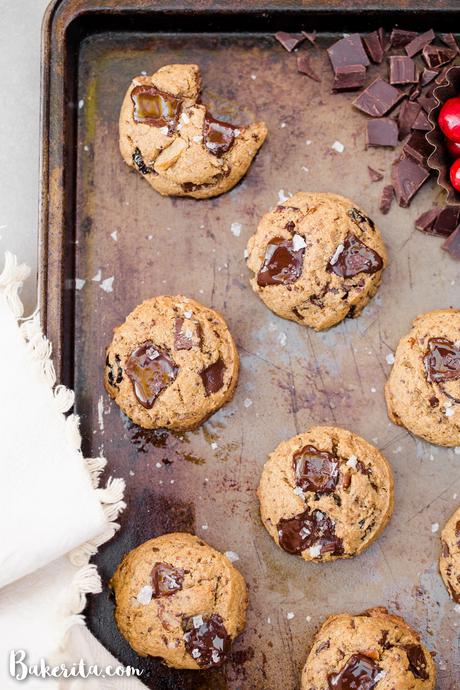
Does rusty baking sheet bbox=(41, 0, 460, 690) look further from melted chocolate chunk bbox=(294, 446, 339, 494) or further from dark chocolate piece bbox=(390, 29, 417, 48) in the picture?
melted chocolate chunk bbox=(294, 446, 339, 494)

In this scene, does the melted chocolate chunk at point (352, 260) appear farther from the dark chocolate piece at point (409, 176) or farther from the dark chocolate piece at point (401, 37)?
the dark chocolate piece at point (401, 37)

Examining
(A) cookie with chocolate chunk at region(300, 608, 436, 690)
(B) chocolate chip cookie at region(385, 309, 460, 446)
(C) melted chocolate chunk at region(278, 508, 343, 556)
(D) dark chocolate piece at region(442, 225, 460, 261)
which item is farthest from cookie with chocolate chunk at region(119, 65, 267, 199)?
(A) cookie with chocolate chunk at region(300, 608, 436, 690)

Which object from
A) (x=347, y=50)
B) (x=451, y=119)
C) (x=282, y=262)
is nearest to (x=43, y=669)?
(x=282, y=262)

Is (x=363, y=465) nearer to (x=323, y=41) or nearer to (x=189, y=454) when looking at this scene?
(x=189, y=454)

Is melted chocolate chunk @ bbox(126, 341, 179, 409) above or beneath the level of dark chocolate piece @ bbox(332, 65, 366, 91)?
beneath

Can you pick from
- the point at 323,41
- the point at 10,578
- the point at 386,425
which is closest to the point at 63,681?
the point at 10,578
